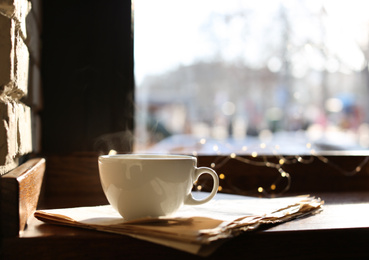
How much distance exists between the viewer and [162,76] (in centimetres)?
155

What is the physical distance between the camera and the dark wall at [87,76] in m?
0.99

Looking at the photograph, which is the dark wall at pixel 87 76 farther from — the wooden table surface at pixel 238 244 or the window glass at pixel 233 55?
the wooden table surface at pixel 238 244

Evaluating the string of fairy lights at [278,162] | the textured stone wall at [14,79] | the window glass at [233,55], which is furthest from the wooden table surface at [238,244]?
the window glass at [233,55]

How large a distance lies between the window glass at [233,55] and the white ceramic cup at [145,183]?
0.49 metres

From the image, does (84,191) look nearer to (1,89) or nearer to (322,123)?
(1,89)

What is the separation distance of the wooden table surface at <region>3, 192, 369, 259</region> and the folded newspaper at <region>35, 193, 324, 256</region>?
1cm

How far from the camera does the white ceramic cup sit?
1.81 feet

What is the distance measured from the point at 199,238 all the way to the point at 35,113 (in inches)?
24.0

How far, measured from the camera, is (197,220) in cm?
58

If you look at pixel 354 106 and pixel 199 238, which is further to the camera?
pixel 354 106

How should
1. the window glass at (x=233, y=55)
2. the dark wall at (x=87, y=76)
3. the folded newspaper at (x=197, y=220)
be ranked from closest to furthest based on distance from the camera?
the folded newspaper at (x=197, y=220) → the dark wall at (x=87, y=76) → the window glass at (x=233, y=55)

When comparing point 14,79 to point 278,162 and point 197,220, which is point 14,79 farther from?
point 278,162

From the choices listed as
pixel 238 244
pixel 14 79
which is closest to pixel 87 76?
pixel 14 79

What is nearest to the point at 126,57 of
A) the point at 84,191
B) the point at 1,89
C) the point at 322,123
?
the point at 84,191
